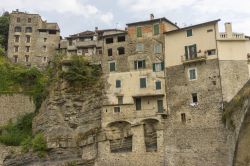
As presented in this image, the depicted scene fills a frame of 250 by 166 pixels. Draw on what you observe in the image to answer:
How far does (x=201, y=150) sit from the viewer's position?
42094 mm

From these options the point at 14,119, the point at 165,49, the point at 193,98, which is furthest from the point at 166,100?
the point at 14,119

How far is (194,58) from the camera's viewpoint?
148ft

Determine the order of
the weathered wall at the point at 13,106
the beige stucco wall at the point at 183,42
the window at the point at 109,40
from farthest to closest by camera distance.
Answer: the weathered wall at the point at 13,106
the window at the point at 109,40
the beige stucco wall at the point at 183,42

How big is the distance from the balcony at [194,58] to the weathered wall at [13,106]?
2192 cm

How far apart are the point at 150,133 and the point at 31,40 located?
37.5 m

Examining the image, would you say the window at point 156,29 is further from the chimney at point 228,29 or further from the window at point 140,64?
the chimney at point 228,29

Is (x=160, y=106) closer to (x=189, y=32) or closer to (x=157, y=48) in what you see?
(x=157, y=48)

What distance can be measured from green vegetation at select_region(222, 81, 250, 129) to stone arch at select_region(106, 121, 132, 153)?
10481mm

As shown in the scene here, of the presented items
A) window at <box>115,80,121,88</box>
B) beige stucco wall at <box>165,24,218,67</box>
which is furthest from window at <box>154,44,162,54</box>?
window at <box>115,80,121,88</box>

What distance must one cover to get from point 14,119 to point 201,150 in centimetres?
2511

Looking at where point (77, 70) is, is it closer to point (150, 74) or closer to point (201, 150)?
point (150, 74)

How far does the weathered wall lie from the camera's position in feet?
178

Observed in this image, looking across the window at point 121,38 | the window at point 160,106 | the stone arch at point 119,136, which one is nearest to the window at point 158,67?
the window at point 160,106

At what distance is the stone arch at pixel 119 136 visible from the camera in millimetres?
45375
